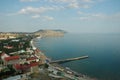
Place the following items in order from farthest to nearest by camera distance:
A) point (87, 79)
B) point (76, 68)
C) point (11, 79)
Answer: point (76, 68) < point (87, 79) < point (11, 79)

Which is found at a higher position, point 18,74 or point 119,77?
point 18,74

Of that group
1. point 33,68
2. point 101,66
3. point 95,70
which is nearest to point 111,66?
point 101,66

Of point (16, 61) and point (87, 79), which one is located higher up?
point (16, 61)

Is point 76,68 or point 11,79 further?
point 76,68

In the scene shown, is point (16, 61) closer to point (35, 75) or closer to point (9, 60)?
point (9, 60)

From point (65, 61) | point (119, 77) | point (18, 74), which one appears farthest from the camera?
point (65, 61)

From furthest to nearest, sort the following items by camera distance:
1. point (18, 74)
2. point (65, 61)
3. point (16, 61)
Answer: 1. point (65, 61)
2. point (16, 61)
3. point (18, 74)

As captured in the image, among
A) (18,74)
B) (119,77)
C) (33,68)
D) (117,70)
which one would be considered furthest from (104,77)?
(18,74)

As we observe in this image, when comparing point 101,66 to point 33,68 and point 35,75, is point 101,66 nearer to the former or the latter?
point 33,68

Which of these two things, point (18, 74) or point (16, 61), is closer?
point (18, 74)
